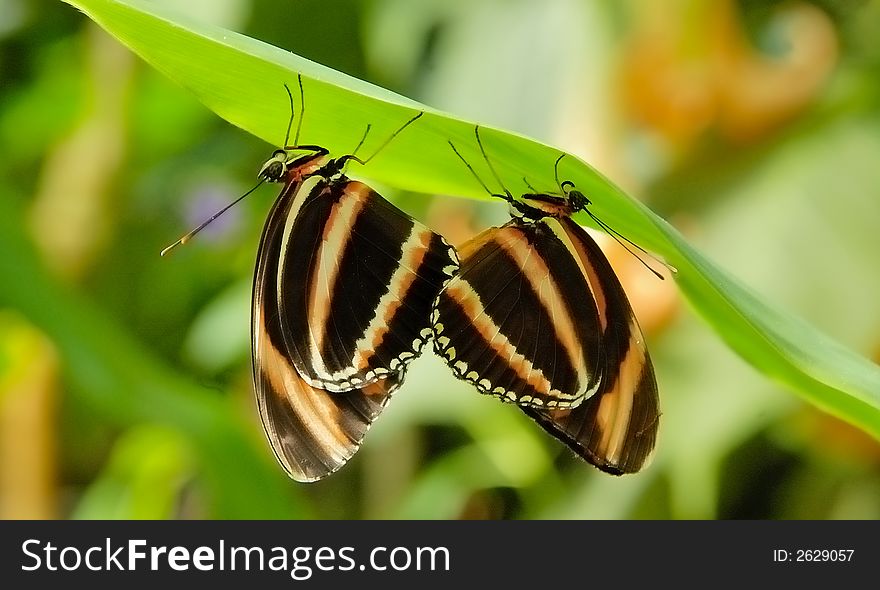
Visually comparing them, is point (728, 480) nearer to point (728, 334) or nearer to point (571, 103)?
point (571, 103)

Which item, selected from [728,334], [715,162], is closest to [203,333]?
[715,162]

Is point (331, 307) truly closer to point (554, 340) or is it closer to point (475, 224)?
point (554, 340)

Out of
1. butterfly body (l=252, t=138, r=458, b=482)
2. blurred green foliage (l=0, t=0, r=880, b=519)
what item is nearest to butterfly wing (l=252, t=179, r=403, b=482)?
butterfly body (l=252, t=138, r=458, b=482)

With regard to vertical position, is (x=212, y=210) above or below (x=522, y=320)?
above

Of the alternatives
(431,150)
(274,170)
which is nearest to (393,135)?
(431,150)

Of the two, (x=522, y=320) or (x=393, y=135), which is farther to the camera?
(x=522, y=320)

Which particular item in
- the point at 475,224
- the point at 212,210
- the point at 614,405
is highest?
the point at 212,210
